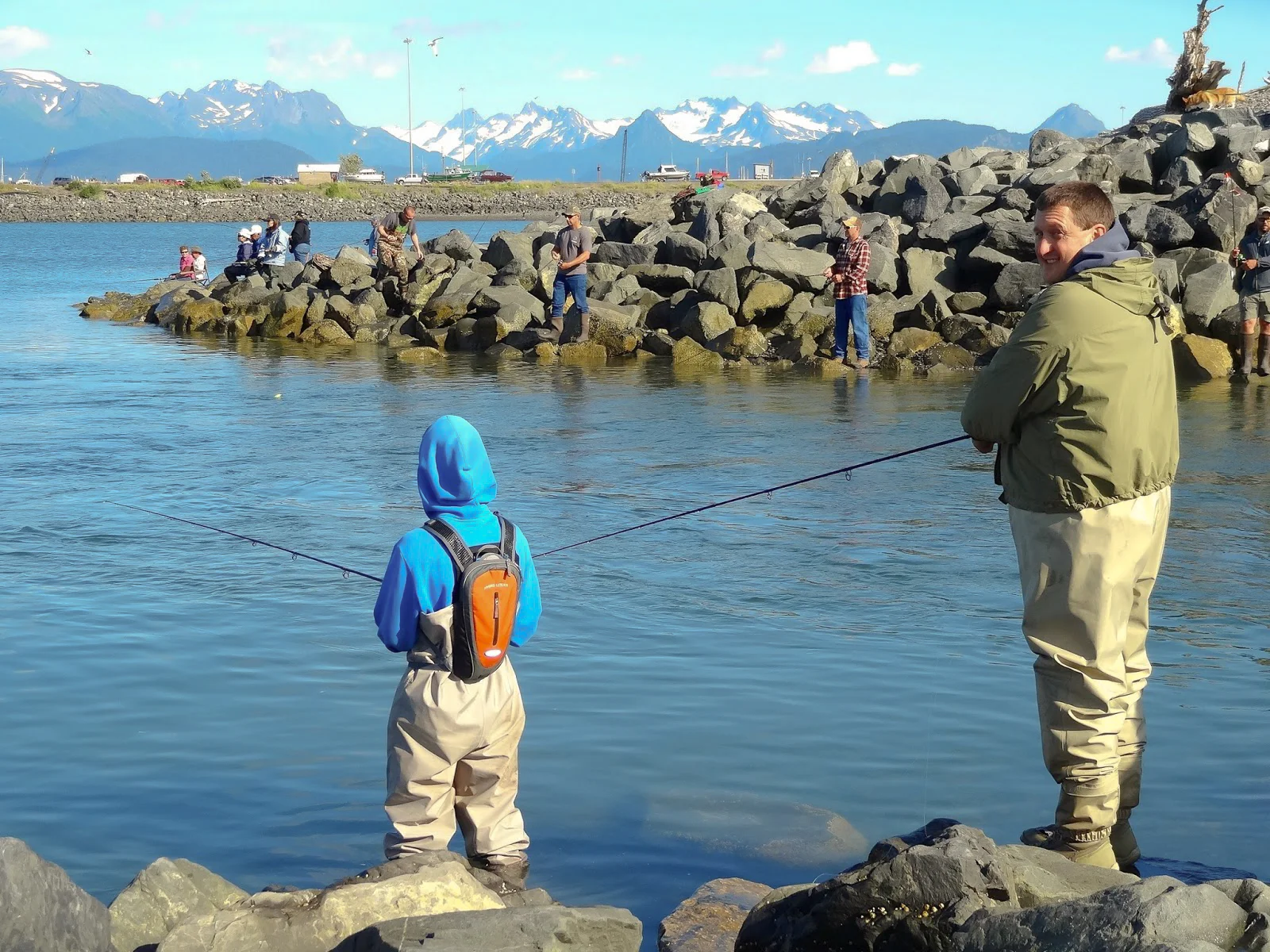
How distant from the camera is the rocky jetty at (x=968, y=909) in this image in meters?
3.25

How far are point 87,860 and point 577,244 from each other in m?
15.5

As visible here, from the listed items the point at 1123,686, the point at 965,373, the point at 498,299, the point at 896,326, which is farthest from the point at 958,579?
the point at 498,299

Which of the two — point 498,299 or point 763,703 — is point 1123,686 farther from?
point 498,299

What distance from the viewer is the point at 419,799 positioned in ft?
13.8

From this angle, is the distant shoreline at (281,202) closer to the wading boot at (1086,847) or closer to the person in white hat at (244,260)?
the person in white hat at (244,260)

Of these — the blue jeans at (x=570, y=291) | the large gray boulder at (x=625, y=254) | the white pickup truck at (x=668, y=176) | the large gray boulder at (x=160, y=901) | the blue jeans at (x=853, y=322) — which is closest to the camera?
the large gray boulder at (x=160, y=901)

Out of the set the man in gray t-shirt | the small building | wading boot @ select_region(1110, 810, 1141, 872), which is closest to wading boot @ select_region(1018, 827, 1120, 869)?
wading boot @ select_region(1110, 810, 1141, 872)

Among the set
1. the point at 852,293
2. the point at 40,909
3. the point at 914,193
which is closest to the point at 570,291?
the point at 852,293

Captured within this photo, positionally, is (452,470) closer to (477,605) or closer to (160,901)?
(477,605)

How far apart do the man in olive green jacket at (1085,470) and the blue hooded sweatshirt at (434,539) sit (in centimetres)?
146

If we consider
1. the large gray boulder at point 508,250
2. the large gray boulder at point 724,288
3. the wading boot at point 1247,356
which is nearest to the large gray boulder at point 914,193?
the large gray boulder at point 724,288

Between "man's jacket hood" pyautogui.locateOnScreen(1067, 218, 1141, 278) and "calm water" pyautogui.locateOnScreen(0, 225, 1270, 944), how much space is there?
1926 mm

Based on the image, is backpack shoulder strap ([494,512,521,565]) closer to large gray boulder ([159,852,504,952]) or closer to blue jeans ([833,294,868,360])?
large gray boulder ([159,852,504,952])

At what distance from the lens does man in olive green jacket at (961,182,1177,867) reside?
163 inches
